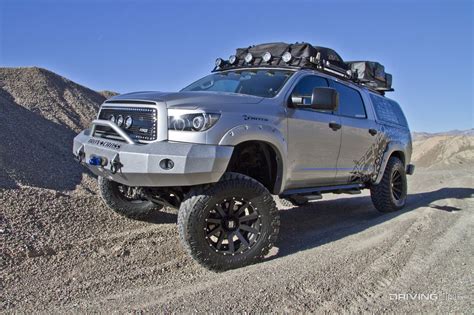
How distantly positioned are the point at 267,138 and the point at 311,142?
3.04 ft

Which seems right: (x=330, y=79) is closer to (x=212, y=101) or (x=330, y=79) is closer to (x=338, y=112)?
(x=338, y=112)

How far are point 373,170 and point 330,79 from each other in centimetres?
174

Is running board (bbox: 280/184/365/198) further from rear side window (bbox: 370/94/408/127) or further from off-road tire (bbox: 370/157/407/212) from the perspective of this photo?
rear side window (bbox: 370/94/408/127)

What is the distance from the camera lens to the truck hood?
382cm

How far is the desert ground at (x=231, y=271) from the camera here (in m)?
3.11

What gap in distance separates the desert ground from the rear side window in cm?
163

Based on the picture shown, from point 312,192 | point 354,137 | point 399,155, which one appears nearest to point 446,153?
point 399,155

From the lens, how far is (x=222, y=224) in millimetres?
3910

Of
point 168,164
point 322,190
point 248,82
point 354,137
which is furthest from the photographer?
point 354,137

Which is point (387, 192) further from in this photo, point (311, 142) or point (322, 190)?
point (311, 142)

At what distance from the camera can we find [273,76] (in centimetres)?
504

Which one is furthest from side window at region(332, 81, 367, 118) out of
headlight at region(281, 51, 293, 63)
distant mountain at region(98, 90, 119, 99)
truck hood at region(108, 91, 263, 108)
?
distant mountain at region(98, 90, 119, 99)

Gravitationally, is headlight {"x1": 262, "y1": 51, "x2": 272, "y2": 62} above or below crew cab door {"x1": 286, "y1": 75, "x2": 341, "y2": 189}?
above

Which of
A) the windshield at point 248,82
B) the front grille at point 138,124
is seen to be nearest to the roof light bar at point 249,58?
the windshield at point 248,82
